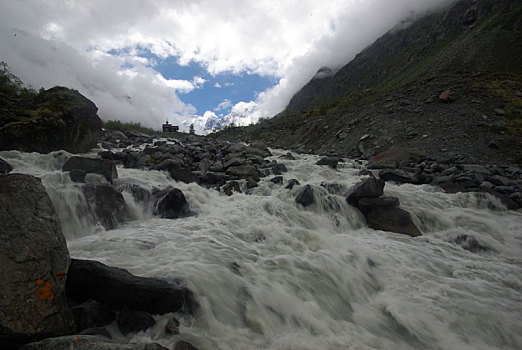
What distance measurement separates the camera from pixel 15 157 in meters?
8.99

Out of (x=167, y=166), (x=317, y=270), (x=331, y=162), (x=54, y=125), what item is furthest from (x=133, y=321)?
(x=331, y=162)

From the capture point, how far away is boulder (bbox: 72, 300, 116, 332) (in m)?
2.93

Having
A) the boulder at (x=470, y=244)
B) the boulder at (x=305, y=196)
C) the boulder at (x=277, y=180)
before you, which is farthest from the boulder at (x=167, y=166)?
the boulder at (x=470, y=244)

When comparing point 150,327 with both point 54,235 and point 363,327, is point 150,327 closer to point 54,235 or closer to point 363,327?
point 54,235

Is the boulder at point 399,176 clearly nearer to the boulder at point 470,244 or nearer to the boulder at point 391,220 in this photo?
the boulder at point 391,220

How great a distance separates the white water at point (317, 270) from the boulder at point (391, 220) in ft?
1.04

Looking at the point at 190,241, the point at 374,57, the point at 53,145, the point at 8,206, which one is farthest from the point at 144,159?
the point at 374,57

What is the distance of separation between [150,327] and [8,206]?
224 cm

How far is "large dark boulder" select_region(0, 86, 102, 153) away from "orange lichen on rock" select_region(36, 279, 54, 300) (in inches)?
409

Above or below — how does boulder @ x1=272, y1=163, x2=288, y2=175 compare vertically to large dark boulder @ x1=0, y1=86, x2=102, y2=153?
below

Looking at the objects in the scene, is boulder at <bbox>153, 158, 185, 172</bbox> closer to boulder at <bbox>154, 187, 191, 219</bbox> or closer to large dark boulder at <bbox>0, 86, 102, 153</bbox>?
boulder at <bbox>154, 187, 191, 219</bbox>

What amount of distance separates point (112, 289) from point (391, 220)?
800 cm

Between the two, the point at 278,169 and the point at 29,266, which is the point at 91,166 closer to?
the point at 29,266

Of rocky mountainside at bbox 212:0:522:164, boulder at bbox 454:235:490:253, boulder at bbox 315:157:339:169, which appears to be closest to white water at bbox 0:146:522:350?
boulder at bbox 454:235:490:253
